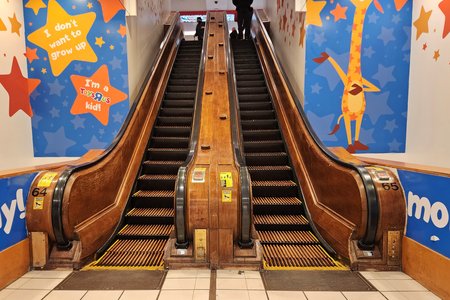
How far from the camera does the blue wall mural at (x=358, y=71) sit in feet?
14.7

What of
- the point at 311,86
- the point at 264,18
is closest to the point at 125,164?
the point at 311,86

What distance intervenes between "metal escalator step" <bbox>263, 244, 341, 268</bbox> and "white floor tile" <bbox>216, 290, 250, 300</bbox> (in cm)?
55

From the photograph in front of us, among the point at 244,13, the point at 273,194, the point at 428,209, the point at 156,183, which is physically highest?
the point at 244,13

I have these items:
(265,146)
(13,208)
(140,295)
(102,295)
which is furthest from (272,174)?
(13,208)

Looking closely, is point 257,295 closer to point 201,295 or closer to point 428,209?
point 201,295

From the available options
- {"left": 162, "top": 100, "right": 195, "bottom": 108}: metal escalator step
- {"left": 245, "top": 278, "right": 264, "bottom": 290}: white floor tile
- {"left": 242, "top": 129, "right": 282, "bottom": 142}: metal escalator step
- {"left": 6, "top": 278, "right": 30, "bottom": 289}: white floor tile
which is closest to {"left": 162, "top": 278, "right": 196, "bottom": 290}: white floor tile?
{"left": 245, "top": 278, "right": 264, "bottom": 290}: white floor tile

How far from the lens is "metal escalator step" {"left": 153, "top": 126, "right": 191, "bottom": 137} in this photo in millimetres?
4852

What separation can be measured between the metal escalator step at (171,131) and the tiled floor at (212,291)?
8.64 ft

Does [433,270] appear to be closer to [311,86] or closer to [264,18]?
[311,86]

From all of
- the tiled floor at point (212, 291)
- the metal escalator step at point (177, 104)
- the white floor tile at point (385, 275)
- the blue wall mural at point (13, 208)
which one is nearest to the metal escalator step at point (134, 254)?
the tiled floor at point (212, 291)

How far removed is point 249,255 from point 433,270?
143cm

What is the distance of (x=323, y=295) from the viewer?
7.57ft

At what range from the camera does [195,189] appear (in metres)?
2.86

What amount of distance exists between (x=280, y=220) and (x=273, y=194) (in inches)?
18.2
